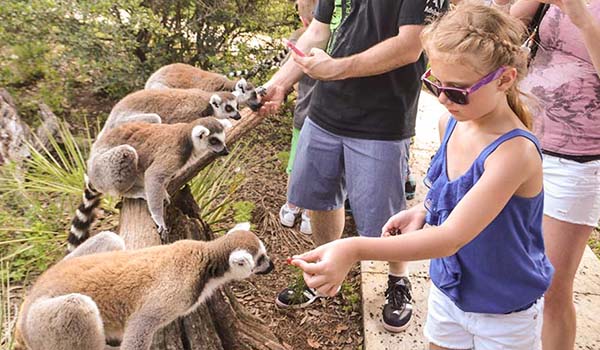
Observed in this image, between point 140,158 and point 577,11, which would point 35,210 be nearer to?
point 140,158

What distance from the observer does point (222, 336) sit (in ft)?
8.39

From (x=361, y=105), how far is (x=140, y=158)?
4.70 feet

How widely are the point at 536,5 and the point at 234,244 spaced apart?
163 centimetres

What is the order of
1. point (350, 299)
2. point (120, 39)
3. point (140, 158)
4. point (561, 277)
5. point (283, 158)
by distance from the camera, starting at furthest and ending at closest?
1. point (283, 158)
2. point (120, 39)
3. point (350, 299)
4. point (140, 158)
5. point (561, 277)

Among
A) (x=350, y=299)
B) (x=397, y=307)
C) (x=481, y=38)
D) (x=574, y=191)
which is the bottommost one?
(x=350, y=299)

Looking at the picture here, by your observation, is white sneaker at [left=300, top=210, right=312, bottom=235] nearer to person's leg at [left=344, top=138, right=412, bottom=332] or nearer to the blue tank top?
person's leg at [left=344, top=138, right=412, bottom=332]

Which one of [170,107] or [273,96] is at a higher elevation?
[273,96]

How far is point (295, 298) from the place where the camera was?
3.57 metres

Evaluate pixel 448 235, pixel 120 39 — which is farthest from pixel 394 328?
pixel 120 39

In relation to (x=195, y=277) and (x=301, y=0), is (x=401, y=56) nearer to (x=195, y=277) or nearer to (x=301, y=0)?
(x=195, y=277)

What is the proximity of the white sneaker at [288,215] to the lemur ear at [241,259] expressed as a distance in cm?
203

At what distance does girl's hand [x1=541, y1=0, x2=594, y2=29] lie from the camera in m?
1.73

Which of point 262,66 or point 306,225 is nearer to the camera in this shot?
point 306,225

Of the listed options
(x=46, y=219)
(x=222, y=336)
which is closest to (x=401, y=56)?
(x=222, y=336)
